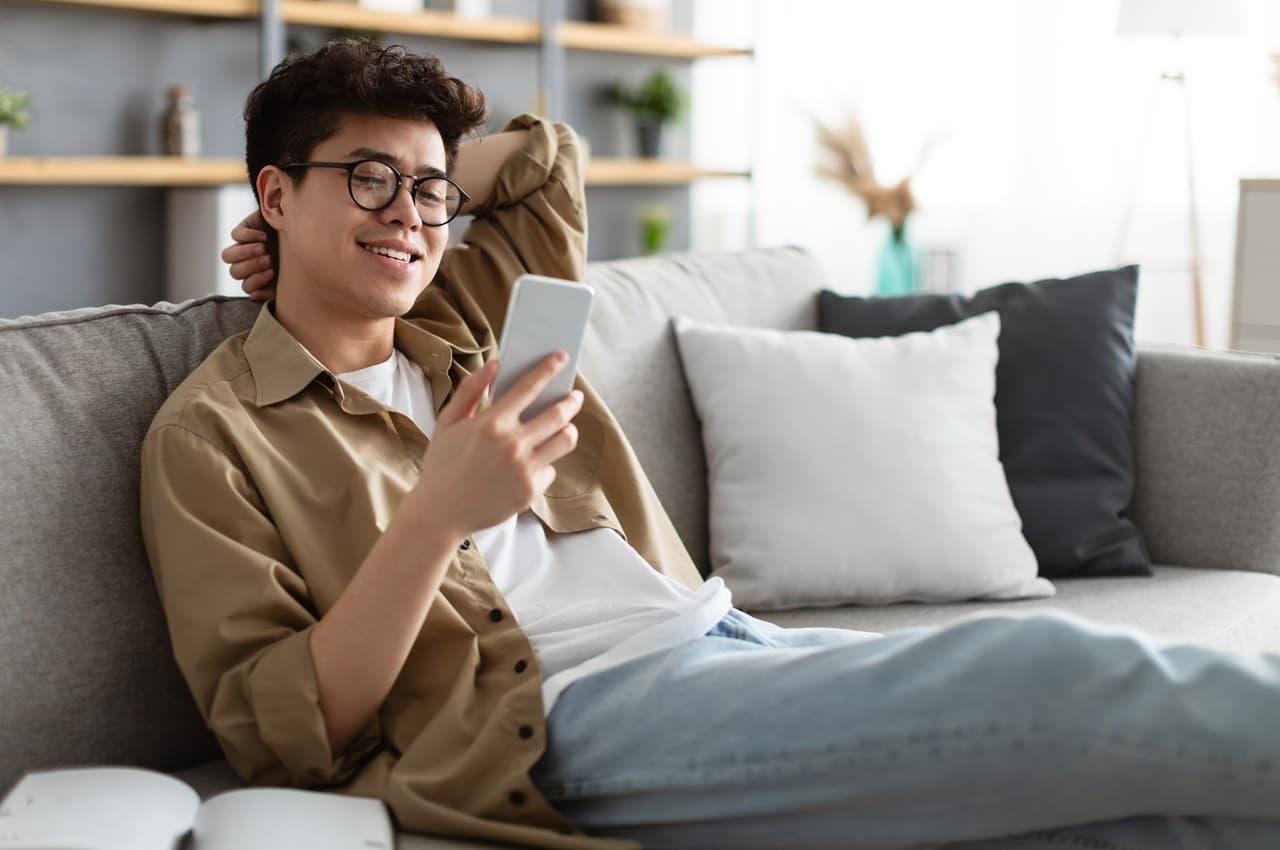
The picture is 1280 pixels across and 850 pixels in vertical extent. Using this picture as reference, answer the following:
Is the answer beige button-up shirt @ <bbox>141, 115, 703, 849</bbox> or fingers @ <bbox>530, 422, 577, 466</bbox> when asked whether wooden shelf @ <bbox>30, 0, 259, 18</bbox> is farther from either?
fingers @ <bbox>530, 422, 577, 466</bbox>

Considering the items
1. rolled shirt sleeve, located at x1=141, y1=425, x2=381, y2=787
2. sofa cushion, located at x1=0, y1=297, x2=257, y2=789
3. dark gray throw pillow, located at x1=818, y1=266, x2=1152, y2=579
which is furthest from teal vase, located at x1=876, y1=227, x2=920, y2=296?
rolled shirt sleeve, located at x1=141, y1=425, x2=381, y2=787

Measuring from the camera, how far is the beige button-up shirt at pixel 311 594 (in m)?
1.32

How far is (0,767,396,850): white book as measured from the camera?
1.09 m

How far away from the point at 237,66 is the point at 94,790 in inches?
137

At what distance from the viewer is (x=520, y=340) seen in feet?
4.03

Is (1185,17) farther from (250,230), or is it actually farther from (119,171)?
(250,230)

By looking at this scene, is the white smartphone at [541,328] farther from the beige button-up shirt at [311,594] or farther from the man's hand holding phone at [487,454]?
the beige button-up shirt at [311,594]

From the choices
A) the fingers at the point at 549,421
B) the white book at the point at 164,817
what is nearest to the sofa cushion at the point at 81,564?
the white book at the point at 164,817

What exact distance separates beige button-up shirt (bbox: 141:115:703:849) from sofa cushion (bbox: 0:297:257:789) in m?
0.06

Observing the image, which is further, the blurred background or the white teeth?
the blurred background

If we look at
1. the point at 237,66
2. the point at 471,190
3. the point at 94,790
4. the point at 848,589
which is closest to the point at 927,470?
the point at 848,589

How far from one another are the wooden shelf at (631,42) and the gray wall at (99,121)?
0.85m

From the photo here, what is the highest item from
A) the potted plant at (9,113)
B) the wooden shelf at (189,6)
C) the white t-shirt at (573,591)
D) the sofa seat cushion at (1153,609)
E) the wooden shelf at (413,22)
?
the wooden shelf at (413,22)

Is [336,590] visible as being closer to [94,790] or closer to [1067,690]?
[94,790]
